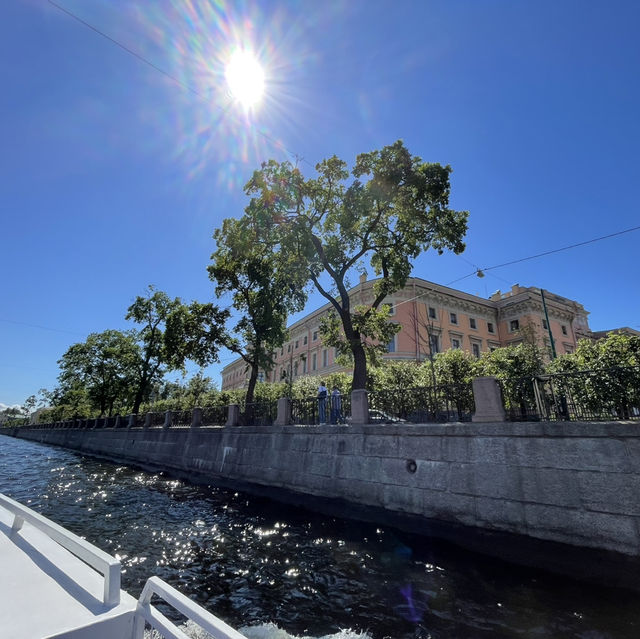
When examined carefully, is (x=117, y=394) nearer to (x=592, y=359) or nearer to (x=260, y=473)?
(x=260, y=473)

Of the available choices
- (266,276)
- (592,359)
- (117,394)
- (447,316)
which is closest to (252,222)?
(266,276)

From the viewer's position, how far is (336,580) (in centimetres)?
543

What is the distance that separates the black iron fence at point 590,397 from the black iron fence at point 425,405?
1178mm

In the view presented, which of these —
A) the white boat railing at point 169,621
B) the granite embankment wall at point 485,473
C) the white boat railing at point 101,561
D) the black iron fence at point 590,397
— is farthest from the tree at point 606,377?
the white boat railing at point 101,561

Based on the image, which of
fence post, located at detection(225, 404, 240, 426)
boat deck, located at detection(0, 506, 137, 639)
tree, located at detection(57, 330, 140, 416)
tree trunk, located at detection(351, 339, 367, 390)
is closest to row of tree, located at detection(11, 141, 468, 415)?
tree trunk, located at detection(351, 339, 367, 390)

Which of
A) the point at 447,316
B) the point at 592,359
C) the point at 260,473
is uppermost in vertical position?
the point at 447,316

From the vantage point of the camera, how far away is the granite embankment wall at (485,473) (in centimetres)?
595

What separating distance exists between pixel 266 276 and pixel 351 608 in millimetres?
16513

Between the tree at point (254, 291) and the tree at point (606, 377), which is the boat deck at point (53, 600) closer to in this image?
the tree at point (606, 377)

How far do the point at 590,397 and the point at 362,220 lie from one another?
10.3 meters

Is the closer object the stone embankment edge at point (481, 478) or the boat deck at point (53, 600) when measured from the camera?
the boat deck at point (53, 600)

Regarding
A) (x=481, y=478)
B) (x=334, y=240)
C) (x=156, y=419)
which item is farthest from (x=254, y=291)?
(x=481, y=478)

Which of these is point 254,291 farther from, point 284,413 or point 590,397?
point 590,397

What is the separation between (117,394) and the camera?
4103cm
